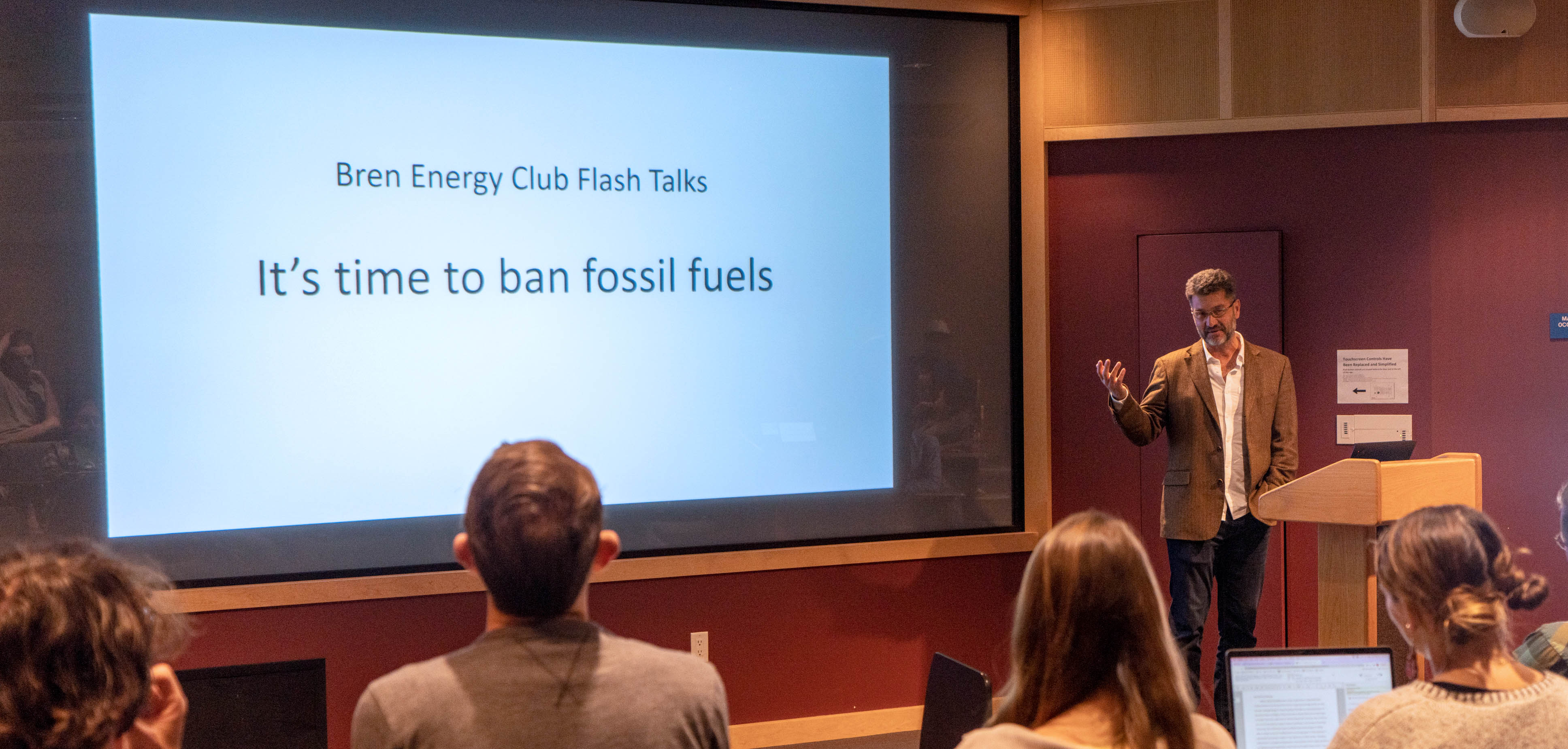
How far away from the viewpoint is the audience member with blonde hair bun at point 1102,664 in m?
1.26

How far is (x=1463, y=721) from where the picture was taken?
145cm

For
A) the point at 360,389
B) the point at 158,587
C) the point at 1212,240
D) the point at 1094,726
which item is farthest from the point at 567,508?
the point at 1212,240

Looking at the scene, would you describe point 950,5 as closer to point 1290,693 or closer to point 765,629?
point 765,629

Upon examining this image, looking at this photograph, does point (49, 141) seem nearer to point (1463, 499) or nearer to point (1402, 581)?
point (1402, 581)

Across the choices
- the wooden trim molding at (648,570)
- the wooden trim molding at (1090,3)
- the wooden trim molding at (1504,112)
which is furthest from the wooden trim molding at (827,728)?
the wooden trim molding at (1504,112)

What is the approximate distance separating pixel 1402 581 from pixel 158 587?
161cm

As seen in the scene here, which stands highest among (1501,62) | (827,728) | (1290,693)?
(1501,62)

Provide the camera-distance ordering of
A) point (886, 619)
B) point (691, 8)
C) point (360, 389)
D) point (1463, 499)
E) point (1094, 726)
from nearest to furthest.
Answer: point (1094, 726) < point (1463, 499) < point (360, 389) < point (691, 8) < point (886, 619)

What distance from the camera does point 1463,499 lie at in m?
3.19

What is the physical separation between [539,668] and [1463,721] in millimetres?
1154

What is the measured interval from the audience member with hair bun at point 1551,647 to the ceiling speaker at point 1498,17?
3077 millimetres

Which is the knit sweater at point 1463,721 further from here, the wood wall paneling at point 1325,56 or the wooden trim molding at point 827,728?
the wood wall paneling at point 1325,56

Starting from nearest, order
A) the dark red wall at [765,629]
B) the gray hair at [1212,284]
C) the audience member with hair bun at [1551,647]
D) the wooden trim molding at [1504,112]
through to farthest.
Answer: the audience member with hair bun at [1551,647]
the dark red wall at [765,629]
the gray hair at [1212,284]
the wooden trim molding at [1504,112]

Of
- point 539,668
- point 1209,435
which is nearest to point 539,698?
point 539,668
